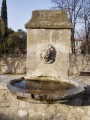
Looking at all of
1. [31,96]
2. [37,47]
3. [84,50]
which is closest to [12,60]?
[37,47]

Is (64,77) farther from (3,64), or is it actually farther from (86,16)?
(86,16)

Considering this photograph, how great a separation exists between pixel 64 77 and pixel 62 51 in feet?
1.71

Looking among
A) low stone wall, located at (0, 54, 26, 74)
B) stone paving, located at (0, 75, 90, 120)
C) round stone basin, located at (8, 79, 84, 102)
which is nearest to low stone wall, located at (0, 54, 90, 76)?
low stone wall, located at (0, 54, 26, 74)

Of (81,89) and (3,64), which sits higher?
(81,89)

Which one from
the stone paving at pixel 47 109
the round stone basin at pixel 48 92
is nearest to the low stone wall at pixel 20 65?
the stone paving at pixel 47 109

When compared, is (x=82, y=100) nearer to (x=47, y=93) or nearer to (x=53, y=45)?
(x=47, y=93)

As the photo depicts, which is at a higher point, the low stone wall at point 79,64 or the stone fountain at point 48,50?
the stone fountain at point 48,50

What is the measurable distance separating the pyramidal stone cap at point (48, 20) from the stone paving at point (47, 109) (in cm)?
122

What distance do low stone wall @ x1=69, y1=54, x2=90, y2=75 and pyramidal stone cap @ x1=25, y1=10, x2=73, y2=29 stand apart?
585 inches

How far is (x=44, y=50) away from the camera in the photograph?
197 inches

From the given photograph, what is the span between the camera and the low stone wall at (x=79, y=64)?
792 inches

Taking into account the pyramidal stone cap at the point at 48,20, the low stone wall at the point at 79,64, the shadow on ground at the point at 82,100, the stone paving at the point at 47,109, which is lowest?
the low stone wall at the point at 79,64

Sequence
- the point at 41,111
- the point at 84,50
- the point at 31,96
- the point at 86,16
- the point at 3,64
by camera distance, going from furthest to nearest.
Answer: the point at 84,50 → the point at 86,16 → the point at 3,64 → the point at 41,111 → the point at 31,96

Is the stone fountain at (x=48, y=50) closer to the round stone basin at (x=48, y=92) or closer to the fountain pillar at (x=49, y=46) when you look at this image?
the fountain pillar at (x=49, y=46)
